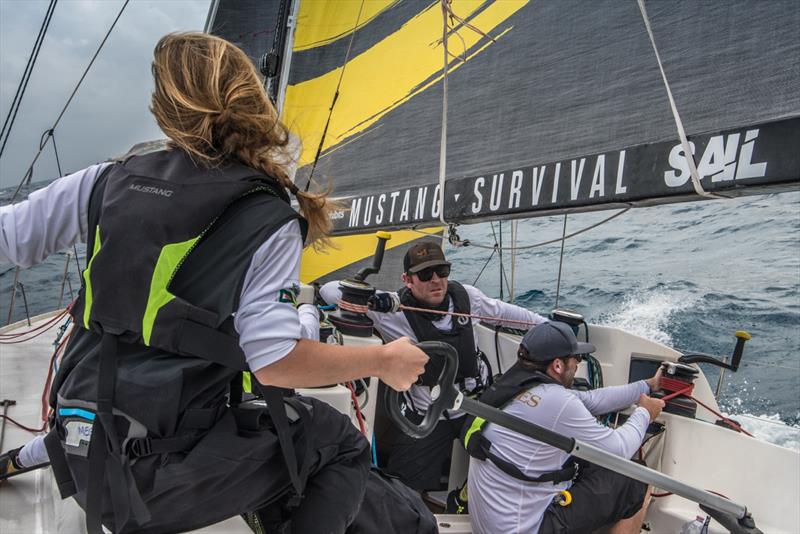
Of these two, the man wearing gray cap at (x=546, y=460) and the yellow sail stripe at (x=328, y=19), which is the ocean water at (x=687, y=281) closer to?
the yellow sail stripe at (x=328, y=19)

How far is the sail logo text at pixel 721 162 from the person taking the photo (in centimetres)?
155

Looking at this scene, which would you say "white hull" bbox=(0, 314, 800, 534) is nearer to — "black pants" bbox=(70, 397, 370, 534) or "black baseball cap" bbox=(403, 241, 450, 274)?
"black baseball cap" bbox=(403, 241, 450, 274)

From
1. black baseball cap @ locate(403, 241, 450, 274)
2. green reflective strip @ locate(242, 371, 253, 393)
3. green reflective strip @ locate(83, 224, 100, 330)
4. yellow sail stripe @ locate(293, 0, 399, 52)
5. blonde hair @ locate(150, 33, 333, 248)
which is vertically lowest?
green reflective strip @ locate(242, 371, 253, 393)

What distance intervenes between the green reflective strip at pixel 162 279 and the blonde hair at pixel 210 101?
14 centimetres

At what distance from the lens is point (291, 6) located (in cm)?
406

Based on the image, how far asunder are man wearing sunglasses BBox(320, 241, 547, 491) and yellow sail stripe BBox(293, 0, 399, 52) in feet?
5.31

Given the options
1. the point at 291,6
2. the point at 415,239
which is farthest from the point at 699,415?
the point at 291,6

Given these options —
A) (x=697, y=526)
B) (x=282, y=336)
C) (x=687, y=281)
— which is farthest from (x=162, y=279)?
(x=687, y=281)

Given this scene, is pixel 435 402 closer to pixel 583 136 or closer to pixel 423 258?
pixel 583 136

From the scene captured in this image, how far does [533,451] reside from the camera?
1.94 meters

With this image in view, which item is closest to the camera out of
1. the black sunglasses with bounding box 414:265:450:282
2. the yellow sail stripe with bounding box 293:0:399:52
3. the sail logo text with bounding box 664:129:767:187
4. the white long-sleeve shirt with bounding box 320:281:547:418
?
the sail logo text with bounding box 664:129:767:187

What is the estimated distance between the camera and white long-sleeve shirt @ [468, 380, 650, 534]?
6.36ft

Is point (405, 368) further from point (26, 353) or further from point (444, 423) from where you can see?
point (26, 353)

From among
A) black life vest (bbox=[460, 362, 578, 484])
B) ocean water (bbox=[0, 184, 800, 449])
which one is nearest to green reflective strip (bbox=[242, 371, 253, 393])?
black life vest (bbox=[460, 362, 578, 484])
